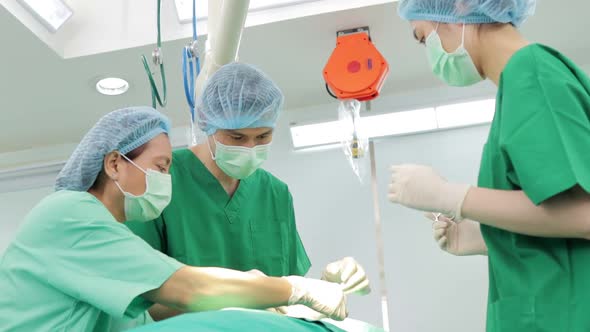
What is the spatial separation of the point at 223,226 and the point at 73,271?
621 mm

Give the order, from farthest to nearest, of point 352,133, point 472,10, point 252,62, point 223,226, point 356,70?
point 252,62 < point 356,70 < point 352,133 < point 223,226 < point 472,10

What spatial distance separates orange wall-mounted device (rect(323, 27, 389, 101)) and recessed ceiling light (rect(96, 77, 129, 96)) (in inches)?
44.3

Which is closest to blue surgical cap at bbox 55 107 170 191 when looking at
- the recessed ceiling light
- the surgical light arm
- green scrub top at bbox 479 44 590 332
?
the surgical light arm

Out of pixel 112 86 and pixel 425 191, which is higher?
pixel 112 86

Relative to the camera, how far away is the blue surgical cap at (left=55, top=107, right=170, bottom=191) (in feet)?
5.82

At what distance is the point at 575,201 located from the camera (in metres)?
1.19

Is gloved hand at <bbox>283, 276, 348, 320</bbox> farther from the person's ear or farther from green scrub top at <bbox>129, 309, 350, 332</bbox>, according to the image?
the person's ear

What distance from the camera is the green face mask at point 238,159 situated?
6.60 ft

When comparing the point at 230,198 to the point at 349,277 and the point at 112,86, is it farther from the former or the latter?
the point at 112,86

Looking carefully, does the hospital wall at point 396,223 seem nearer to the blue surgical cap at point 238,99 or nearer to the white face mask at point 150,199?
the blue surgical cap at point 238,99

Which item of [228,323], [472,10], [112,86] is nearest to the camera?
[228,323]

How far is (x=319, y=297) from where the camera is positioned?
65.6 inches

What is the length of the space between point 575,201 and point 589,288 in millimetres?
151

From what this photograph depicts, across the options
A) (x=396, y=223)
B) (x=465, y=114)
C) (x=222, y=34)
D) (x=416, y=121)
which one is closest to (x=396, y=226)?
(x=396, y=223)
